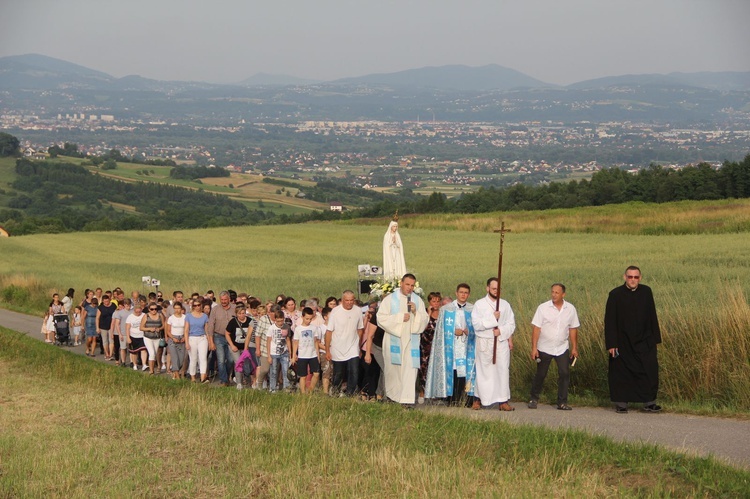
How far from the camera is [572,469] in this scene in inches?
366

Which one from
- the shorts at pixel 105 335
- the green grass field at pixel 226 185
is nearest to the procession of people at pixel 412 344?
the shorts at pixel 105 335

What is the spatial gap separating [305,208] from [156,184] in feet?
85.4

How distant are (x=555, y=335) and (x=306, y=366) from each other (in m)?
3.75

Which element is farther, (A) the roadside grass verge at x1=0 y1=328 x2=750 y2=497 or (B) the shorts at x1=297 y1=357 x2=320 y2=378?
(B) the shorts at x1=297 y1=357 x2=320 y2=378

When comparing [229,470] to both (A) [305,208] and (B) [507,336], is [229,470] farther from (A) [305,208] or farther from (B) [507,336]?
(A) [305,208]

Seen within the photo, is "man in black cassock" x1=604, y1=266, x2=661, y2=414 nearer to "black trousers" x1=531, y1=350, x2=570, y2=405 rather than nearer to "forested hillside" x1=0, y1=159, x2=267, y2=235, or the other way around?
"black trousers" x1=531, y1=350, x2=570, y2=405

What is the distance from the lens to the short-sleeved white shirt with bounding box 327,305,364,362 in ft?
48.5

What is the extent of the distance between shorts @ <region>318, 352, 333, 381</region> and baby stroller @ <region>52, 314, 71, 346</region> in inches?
420

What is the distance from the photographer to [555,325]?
540 inches

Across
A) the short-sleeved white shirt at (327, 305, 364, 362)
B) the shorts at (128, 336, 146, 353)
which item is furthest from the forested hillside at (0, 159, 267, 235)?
the short-sleeved white shirt at (327, 305, 364, 362)

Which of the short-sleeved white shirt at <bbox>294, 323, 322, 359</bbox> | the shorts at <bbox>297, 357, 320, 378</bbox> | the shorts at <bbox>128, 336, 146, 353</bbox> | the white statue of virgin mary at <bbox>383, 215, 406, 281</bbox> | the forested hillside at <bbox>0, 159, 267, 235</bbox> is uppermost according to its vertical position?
the white statue of virgin mary at <bbox>383, 215, 406, 281</bbox>

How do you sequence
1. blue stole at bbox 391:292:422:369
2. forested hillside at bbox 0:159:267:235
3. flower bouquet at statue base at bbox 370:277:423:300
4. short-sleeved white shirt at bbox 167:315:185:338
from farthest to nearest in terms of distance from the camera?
forested hillside at bbox 0:159:267:235 < short-sleeved white shirt at bbox 167:315:185:338 < flower bouquet at statue base at bbox 370:277:423:300 < blue stole at bbox 391:292:422:369

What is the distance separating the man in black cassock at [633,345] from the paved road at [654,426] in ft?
0.80

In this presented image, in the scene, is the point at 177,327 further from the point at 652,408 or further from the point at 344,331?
the point at 652,408
